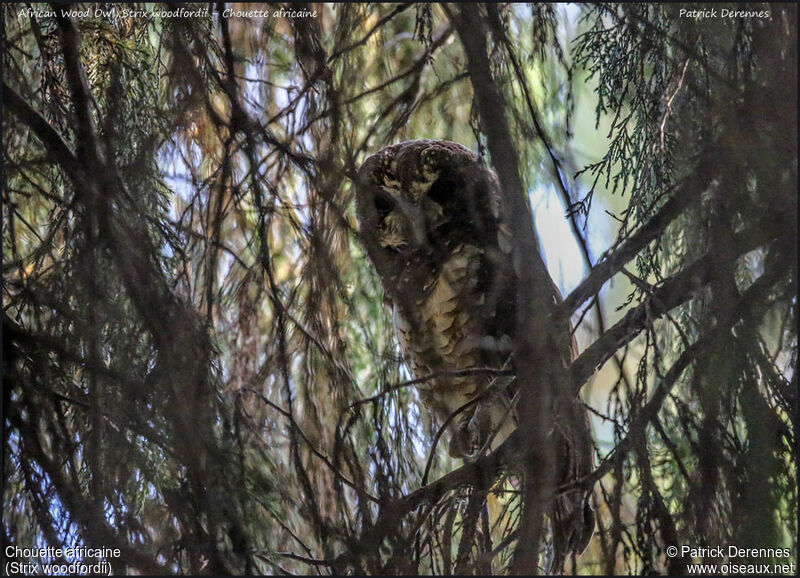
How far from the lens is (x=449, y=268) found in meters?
2.13

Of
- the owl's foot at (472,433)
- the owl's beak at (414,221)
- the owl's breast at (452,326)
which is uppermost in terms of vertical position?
the owl's beak at (414,221)

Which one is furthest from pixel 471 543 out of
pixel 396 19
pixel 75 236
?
pixel 396 19

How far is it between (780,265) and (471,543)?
0.71m

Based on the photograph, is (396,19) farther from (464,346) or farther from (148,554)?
(148,554)

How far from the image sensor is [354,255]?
2275mm

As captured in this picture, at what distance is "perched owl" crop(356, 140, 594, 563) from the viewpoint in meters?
1.99

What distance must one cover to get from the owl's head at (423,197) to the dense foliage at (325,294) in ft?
0.70

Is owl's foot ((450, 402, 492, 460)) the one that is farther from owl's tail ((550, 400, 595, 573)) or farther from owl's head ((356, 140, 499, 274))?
owl's head ((356, 140, 499, 274))

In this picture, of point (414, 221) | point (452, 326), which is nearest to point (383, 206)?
point (414, 221)

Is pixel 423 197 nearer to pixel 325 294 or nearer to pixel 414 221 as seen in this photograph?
pixel 414 221

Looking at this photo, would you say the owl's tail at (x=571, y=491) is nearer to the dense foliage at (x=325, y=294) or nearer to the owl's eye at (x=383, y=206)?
the dense foliage at (x=325, y=294)

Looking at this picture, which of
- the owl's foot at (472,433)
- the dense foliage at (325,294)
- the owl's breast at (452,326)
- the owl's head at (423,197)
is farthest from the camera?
the owl's head at (423,197)

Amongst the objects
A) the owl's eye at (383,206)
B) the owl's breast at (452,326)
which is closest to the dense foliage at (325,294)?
the owl's breast at (452,326)

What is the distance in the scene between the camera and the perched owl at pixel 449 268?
1993mm
